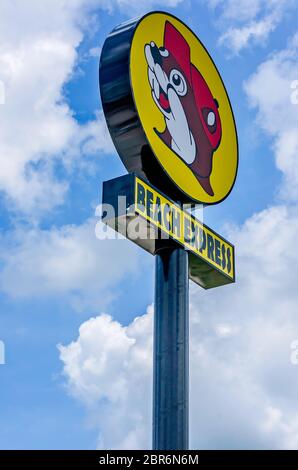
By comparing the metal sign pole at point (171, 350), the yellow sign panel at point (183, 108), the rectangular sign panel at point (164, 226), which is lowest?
the metal sign pole at point (171, 350)

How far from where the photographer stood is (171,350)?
19422 mm

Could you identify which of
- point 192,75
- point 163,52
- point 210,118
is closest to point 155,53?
point 163,52

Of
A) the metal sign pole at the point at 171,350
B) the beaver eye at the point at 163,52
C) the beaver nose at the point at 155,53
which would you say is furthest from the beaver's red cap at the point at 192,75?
the metal sign pole at the point at 171,350

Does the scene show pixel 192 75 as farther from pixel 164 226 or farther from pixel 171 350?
pixel 171 350

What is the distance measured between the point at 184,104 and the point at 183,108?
0.13m

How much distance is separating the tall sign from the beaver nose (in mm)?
23

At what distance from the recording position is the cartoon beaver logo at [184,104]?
21.1m

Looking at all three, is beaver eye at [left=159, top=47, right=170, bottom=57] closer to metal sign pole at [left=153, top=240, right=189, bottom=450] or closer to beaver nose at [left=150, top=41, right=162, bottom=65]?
beaver nose at [left=150, top=41, right=162, bottom=65]

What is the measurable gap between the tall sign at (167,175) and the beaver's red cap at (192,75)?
1.2 inches

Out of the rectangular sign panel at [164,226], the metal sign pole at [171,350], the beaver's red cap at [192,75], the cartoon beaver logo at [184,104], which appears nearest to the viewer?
the metal sign pole at [171,350]

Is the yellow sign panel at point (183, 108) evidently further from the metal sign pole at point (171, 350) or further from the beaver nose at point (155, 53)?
the metal sign pole at point (171, 350)

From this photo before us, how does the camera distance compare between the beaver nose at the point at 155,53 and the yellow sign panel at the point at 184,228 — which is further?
the beaver nose at the point at 155,53

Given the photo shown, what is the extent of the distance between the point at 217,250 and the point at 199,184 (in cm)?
153

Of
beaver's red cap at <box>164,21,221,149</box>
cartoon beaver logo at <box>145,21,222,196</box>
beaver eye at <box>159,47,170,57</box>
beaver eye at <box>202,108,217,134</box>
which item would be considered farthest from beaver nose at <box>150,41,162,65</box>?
beaver eye at <box>202,108,217,134</box>
